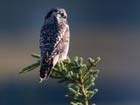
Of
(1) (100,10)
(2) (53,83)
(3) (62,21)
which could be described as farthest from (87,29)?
(3) (62,21)

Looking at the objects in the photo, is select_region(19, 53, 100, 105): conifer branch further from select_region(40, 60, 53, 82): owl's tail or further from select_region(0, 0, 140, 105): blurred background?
select_region(0, 0, 140, 105): blurred background

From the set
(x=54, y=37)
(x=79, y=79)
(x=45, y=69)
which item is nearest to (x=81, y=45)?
(x=54, y=37)

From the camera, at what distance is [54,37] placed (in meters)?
3.61

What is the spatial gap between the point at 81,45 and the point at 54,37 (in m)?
8.07

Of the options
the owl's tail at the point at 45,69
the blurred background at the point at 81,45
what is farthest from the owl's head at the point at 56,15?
the blurred background at the point at 81,45

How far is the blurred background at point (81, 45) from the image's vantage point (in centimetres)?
1009

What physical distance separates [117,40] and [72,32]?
2.19ft

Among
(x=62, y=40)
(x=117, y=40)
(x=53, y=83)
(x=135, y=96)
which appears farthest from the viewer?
(x=117, y=40)

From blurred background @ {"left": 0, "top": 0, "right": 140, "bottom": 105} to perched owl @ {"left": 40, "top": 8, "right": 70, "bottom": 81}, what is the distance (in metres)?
5.06

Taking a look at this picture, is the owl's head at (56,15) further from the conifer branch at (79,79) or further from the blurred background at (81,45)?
the blurred background at (81,45)

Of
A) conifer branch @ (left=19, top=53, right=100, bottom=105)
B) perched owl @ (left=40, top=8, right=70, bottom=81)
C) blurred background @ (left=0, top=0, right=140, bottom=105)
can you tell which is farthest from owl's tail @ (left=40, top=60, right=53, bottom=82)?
blurred background @ (left=0, top=0, right=140, bottom=105)

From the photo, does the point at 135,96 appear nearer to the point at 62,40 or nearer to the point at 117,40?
the point at 117,40

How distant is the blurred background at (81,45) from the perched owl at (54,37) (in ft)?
16.6

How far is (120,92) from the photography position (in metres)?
10.0
